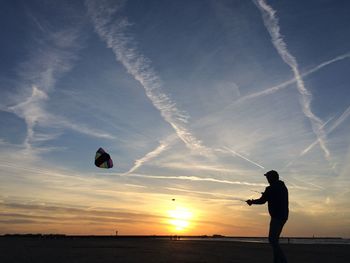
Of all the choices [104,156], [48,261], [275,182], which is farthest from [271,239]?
[104,156]

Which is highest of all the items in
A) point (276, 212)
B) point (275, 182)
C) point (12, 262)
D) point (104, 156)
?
point (104, 156)

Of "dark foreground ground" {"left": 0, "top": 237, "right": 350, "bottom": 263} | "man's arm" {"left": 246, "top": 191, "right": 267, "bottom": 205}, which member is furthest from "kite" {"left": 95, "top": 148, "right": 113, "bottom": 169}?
"man's arm" {"left": 246, "top": 191, "right": 267, "bottom": 205}

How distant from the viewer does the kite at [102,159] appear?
71.3ft

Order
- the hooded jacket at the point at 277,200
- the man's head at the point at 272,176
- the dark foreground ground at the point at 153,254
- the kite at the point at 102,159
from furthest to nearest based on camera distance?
the kite at the point at 102,159 → the dark foreground ground at the point at 153,254 → the man's head at the point at 272,176 → the hooded jacket at the point at 277,200

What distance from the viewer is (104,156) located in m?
22.5

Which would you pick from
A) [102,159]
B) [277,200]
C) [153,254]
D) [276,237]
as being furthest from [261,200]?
[102,159]

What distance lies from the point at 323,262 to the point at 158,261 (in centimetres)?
595

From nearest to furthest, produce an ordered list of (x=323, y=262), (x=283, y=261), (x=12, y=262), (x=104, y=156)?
1. (x=283, y=261)
2. (x=12, y=262)
3. (x=323, y=262)
4. (x=104, y=156)

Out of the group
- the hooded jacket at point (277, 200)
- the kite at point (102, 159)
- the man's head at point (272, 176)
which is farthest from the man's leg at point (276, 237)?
the kite at point (102, 159)

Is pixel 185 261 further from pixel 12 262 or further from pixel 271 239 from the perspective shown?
pixel 12 262

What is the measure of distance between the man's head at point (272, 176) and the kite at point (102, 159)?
1295cm

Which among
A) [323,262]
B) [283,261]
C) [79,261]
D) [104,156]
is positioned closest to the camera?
[283,261]

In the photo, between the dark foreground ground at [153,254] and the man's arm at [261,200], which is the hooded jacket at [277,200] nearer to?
the man's arm at [261,200]

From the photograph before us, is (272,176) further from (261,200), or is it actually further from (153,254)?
(153,254)
